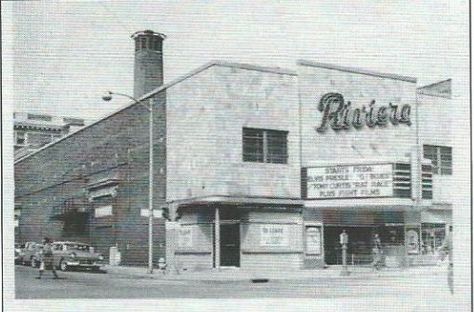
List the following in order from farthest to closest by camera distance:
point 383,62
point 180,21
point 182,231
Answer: point 182,231 < point 383,62 < point 180,21

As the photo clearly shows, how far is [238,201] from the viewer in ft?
43.2

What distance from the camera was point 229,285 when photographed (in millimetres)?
11203

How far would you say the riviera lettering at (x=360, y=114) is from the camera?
43.7 ft

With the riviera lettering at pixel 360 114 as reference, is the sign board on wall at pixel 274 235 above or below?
below

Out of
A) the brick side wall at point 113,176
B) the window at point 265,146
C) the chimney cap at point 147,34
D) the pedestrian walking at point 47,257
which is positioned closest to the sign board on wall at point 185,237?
the brick side wall at point 113,176

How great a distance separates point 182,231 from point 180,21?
143 inches

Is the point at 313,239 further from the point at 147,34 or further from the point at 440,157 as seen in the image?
the point at 147,34

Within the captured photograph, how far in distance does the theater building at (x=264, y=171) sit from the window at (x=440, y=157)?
0.04 metres

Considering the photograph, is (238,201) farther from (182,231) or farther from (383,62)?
(383,62)

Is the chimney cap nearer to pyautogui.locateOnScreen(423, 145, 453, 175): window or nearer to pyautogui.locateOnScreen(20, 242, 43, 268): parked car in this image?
pyautogui.locateOnScreen(20, 242, 43, 268): parked car

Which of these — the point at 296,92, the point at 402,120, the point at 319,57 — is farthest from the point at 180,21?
the point at 402,120

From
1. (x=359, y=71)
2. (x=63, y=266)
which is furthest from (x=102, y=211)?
(x=359, y=71)

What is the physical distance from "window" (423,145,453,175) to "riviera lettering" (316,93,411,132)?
2.54 feet

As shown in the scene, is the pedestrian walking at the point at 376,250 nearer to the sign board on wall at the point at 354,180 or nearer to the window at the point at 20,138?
the sign board on wall at the point at 354,180
